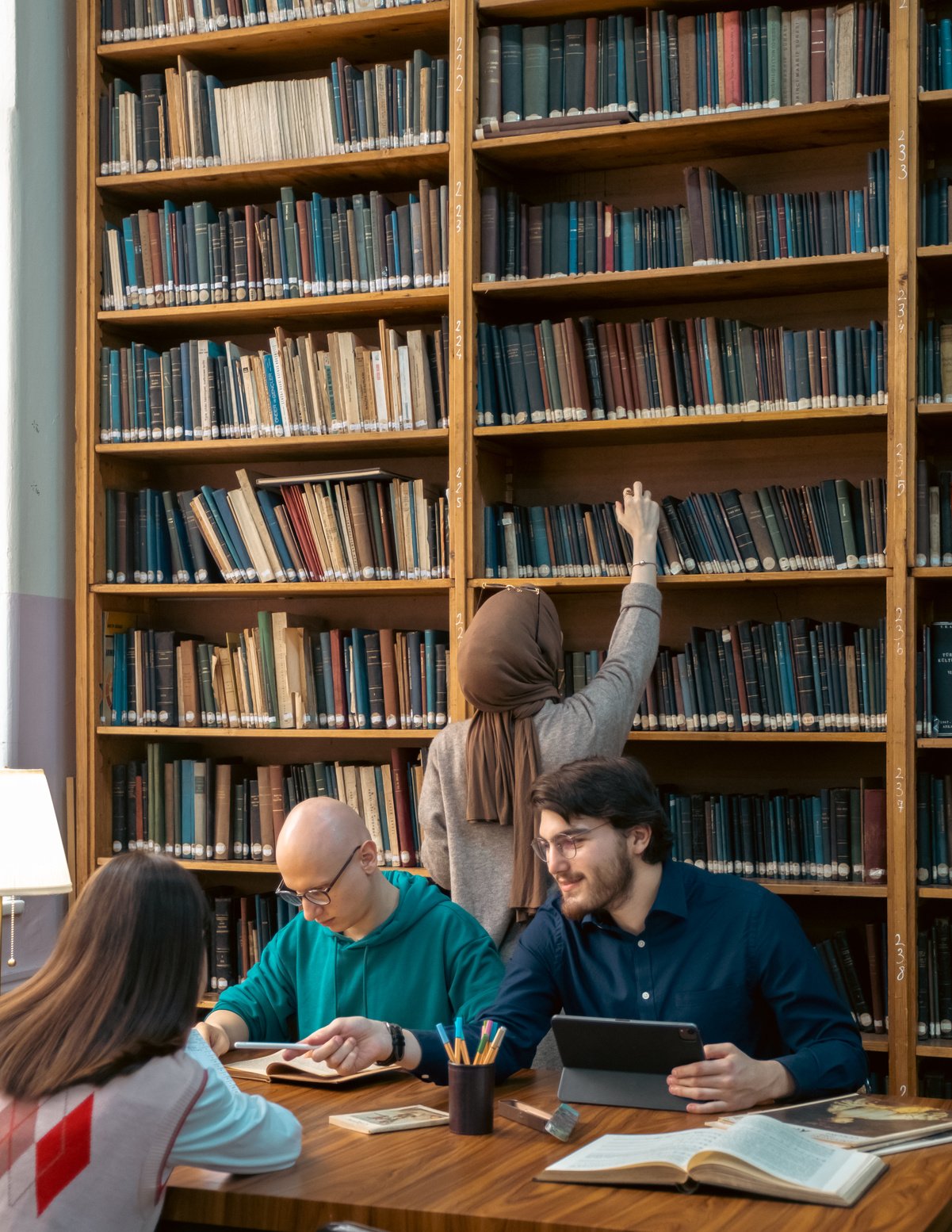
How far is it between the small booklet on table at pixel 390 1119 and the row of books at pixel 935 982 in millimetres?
1840

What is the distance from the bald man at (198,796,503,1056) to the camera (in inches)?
103

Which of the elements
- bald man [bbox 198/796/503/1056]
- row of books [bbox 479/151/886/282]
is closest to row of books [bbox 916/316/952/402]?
row of books [bbox 479/151/886/282]

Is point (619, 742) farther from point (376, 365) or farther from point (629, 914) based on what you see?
point (376, 365)

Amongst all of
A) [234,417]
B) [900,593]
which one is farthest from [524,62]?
[900,593]

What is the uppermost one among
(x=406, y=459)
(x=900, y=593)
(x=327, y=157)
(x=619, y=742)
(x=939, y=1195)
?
(x=327, y=157)

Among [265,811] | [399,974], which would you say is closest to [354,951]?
[399,974]

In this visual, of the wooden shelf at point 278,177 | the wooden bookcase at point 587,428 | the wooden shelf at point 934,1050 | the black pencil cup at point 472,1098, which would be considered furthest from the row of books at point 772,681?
the black pencil cup at point 472,1098

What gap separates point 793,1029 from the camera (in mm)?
2355

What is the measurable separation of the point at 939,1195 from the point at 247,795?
283cm

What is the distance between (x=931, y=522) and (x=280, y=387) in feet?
6.19

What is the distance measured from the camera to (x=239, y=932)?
4262 mm

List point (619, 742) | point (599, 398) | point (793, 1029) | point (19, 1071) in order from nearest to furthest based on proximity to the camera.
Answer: point (19, 1071)
point (793, 1029)
point (619, 742)
point (599, 398)

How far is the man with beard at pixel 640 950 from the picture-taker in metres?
2.38

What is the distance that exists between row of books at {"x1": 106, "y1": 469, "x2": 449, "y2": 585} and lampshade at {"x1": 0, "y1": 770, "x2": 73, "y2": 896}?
1.11 m
